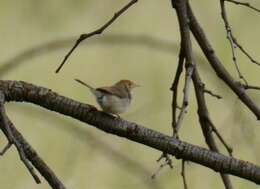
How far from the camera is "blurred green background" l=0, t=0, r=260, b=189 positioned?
6.63ft

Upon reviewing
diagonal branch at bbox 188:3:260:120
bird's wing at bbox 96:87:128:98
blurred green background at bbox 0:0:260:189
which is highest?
bird's wing at bbox 96:87:128:98

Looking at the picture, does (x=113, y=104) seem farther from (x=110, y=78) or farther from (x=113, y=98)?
(x=110, y=78)

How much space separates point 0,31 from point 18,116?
0.80 feet

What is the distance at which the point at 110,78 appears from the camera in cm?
208

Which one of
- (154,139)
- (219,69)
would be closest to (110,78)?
(219,69)

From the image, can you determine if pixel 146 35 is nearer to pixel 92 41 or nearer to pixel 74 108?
pixel 92 41

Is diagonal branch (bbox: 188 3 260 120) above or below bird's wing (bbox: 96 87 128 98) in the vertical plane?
below

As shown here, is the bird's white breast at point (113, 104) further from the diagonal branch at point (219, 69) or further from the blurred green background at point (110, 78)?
the blurred green background at point (110, 78)

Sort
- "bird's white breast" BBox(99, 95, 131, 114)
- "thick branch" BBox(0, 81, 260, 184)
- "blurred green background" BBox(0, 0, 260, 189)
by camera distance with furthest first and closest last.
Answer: "blurred green background" BBox(0, 0, 260, 189) < "bird's white breast" BBox(99, 95, 131, 114) < "thick branch" BBox(0, 81, 260, 184)

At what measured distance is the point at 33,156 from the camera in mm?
940

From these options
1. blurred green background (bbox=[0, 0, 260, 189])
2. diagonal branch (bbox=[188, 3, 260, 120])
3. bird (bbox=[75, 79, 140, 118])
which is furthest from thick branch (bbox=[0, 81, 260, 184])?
blurred green background (bbox=[0, 0, 260, 189])

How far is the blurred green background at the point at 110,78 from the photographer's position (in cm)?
202

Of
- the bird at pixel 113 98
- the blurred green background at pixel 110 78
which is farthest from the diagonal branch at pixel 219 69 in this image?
the blurred green background at pixel 110 78

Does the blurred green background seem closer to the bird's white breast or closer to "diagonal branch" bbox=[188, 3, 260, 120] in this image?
"diagonal branch" bbox=[188, 3, 260, 120]
